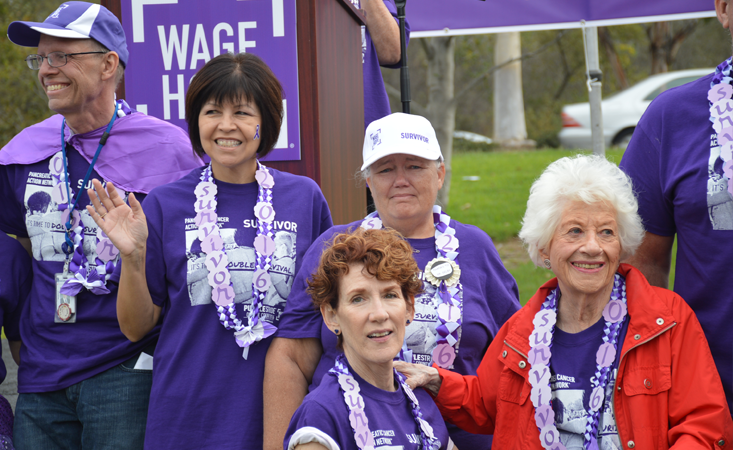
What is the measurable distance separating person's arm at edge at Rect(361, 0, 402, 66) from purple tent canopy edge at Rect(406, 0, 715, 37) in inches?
72.6

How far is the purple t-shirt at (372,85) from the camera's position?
181 inches

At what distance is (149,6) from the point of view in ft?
11.6

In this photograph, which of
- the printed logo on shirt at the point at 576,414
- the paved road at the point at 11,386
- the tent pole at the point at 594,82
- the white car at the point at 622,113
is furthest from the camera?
the white car at the point at 622,113

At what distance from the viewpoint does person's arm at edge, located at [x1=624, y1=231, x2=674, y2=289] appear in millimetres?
2959

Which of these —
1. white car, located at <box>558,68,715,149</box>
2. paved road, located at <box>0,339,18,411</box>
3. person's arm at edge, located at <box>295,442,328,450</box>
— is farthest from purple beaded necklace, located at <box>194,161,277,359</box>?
white car, located at <box>558,68,715,149</box>

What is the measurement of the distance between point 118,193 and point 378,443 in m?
1.33

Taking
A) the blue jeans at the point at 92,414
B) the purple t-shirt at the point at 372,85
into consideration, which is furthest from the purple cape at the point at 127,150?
the purple t-shirt at the point at 372,85

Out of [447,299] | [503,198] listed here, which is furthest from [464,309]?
[503,198]

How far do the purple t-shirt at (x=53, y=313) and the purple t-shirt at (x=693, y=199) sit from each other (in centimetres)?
203

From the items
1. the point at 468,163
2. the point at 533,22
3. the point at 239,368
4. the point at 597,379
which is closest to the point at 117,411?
the point at 239,368

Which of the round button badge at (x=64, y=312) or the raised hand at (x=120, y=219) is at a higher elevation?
the raised hand at (x=120, y=219)

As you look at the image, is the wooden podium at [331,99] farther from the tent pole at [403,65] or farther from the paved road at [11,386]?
the paved road at [11,386]

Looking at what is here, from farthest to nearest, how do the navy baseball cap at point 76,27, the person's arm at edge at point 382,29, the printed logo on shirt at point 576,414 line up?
the person's arm at edge at point 382,29, the navy baseball cap at point 76,27, the printed logo on shirt at point 576,414

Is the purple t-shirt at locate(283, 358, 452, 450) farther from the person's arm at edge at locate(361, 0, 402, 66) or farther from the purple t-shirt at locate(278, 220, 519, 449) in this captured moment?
the person's arm at edge at locate(361, 0, 402, 66)
